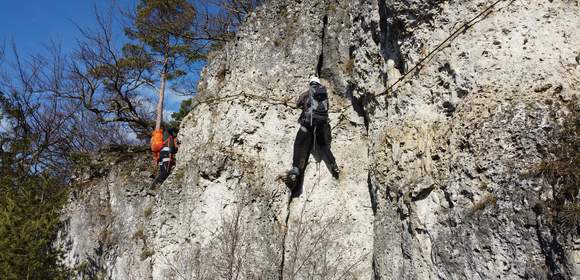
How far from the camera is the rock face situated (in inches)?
182

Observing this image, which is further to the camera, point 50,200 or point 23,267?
point 50,200

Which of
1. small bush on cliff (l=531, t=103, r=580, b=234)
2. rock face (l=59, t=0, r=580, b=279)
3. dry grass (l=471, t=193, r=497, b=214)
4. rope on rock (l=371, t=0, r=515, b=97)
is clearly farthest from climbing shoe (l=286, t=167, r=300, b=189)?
small bush on cliff (l=531, t=103, r=580, b=234)

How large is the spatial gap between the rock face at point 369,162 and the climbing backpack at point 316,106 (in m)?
0.53

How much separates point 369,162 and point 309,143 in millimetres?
1115

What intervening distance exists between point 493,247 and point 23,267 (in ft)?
21.0

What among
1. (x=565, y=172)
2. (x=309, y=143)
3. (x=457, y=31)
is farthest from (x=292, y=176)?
(x=565, y=172)

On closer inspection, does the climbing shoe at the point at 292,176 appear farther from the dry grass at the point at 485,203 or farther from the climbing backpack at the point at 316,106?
the dry grass at the point at 485,203

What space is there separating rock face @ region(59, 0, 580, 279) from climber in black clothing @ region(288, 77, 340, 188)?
0.17m

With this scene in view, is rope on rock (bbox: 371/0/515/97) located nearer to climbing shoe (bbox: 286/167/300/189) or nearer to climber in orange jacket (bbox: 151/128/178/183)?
climbing shoe (bbox: 286/167/300/189)

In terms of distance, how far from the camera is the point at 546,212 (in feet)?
13.9

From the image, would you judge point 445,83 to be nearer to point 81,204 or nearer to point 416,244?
point 416,244

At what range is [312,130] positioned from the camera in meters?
7.38

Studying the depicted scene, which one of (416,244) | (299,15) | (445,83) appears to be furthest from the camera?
(299,15)

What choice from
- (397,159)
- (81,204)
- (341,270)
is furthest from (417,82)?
(81,204)
